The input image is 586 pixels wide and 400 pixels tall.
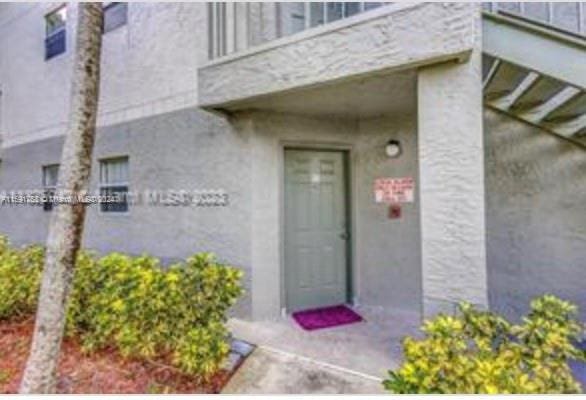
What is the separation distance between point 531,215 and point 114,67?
23.3 ft

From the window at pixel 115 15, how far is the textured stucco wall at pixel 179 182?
72.4 inches

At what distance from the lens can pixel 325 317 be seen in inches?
250

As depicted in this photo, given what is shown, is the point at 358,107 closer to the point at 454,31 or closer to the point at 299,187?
the point at 299,187

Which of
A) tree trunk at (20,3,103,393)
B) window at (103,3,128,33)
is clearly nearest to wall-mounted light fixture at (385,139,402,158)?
tree trunk at (20,3,103,393)

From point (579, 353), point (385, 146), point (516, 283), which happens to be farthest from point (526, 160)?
point (579, 353)

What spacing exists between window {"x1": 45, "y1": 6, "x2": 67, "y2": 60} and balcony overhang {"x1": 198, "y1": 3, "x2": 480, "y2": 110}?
17.5ft

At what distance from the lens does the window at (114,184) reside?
7.93 metres

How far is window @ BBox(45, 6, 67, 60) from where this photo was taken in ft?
30.1

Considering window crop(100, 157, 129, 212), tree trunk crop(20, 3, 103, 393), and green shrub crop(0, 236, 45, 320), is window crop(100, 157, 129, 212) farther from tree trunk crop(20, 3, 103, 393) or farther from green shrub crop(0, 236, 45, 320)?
tree trunk crop(20, 3, 103, 393)

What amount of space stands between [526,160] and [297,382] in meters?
3.74

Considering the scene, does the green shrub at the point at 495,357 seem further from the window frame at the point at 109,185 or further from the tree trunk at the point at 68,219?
the window frame at the point at 109,185

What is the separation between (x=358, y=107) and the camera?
19.7 ft

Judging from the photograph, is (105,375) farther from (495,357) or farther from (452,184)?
(452,184)

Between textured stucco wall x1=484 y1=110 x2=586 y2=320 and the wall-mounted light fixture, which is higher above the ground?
the wall-mounted light fixture
